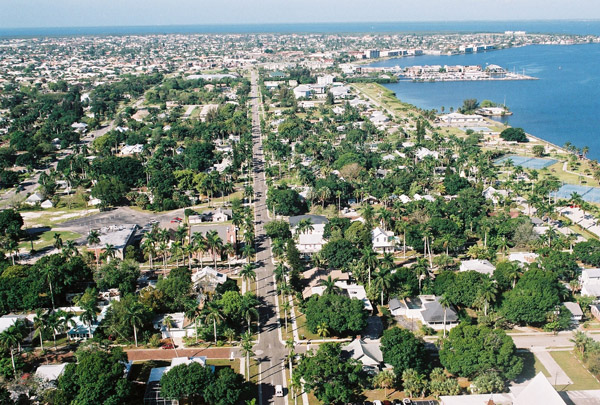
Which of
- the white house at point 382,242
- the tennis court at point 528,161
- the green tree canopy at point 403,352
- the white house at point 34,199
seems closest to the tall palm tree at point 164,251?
the white house at point 382,242

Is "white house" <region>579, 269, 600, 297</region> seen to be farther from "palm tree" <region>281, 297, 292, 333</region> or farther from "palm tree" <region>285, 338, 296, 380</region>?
"palm tree" <region>285, 338, 296, 380</region>

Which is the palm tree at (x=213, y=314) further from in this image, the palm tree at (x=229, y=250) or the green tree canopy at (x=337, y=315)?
the palm tree at (x=229, y=250)

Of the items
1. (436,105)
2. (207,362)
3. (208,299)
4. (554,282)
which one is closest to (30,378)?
(207,362)

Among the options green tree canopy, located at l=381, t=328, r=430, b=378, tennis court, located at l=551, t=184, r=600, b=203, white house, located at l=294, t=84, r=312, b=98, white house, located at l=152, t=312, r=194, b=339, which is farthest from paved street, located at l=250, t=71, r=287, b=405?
white house, located at l=294, t=84, r=312, b=98

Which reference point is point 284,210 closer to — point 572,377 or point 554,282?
point 554,282

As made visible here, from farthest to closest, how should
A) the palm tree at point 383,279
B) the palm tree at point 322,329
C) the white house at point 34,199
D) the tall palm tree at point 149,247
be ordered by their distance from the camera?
the white house at point 34,199, the tall palm tree at point 149,247, the palm tree at point 383,279, the palm tree at point 322,329

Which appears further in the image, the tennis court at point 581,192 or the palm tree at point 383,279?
the tennis court at point 581,192

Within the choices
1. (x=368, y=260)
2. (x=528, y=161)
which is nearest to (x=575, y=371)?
(x=368, y=260)
